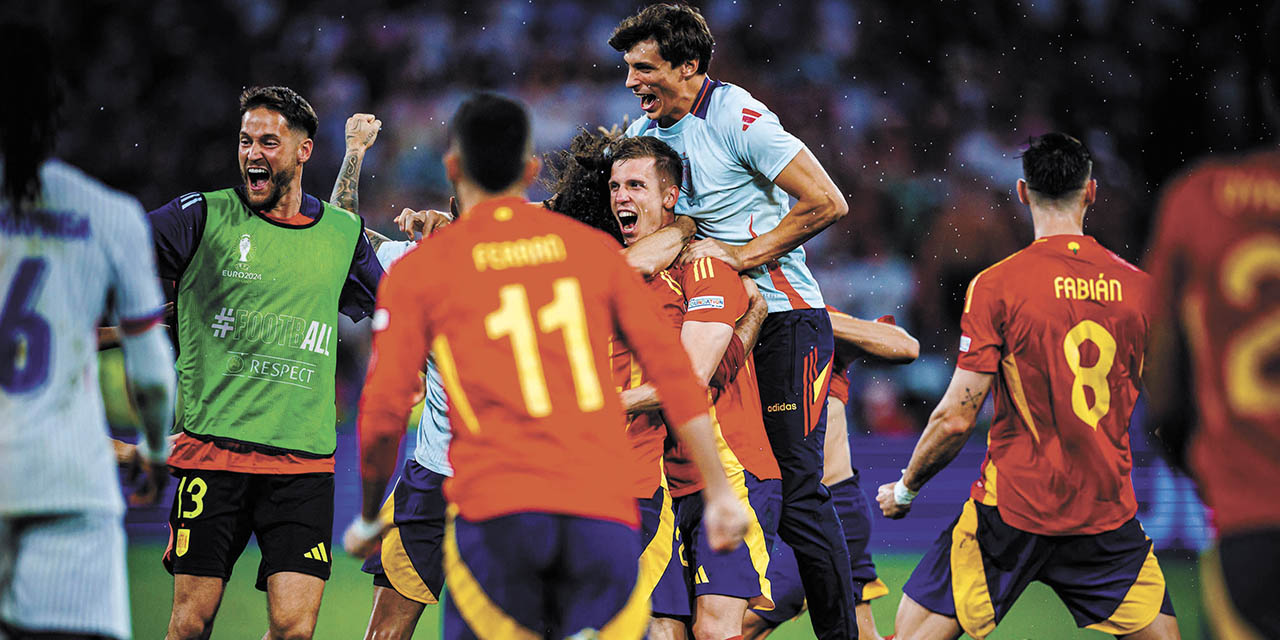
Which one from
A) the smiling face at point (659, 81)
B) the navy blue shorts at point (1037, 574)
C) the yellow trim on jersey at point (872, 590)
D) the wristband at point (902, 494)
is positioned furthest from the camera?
the yellow trim on jersey at point (872, 590)

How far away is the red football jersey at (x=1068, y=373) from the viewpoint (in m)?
5.29

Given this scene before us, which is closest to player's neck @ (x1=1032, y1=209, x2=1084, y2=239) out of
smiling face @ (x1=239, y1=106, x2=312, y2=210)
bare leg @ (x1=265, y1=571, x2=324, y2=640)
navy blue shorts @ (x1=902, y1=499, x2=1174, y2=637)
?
navy blue shorts @ (x1=902, y1=499, x2=1174, y2=637)

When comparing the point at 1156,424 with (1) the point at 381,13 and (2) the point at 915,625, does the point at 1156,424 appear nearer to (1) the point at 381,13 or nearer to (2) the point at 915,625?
(2) the point at 915,625

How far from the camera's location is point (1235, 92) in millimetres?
14156

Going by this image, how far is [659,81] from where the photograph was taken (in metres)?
5.73

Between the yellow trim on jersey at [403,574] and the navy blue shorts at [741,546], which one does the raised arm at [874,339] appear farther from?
the yellow trim on jersey at [403,574]

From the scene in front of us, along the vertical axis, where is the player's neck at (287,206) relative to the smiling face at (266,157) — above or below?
below

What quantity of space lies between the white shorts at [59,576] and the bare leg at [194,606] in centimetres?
235

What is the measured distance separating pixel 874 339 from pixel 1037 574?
77.0 inches

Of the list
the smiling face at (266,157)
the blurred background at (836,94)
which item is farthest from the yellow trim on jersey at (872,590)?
the blurred background at (836,94)

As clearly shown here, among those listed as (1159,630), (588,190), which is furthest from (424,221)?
(1159,630)

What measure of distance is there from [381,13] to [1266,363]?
1513 centimetres

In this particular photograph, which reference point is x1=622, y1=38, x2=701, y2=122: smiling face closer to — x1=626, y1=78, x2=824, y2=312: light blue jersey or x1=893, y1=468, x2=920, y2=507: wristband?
x1=626, y1=78, x2=824, y2=312: light blue jersey

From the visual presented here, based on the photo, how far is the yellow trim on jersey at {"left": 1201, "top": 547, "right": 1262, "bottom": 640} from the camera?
2.83m
